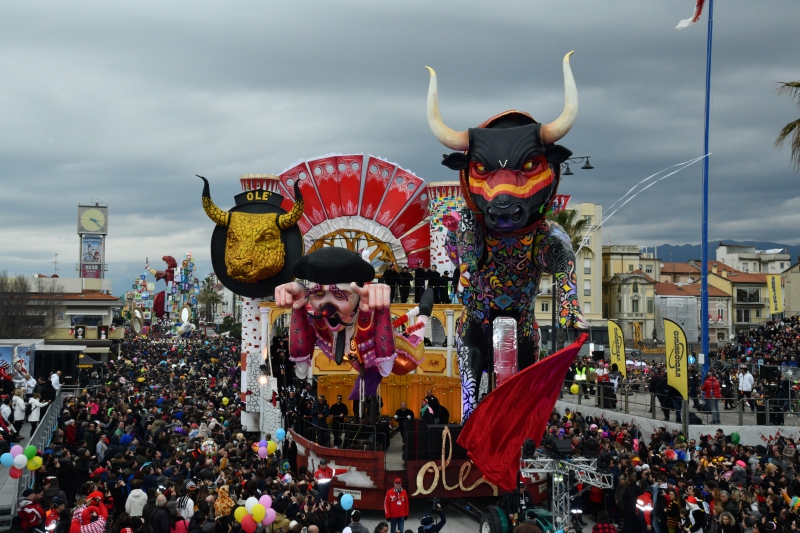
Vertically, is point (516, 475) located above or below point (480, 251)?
below

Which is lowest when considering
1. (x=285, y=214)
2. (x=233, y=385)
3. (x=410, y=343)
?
(x=233, y=385)

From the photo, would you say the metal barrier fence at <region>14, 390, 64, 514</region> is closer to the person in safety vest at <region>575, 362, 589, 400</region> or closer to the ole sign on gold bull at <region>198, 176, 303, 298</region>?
the ole sign on gold bull at <region>198, 176, 303, 298</region>

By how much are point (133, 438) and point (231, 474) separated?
13.0ft

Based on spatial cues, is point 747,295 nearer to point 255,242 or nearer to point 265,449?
point 255,242

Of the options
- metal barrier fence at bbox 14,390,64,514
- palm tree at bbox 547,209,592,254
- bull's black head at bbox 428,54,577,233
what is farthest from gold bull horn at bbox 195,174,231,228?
palm tree at bbox 547,209,592,254

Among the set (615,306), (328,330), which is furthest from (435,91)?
(615,306)

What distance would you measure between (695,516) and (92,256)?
93.4 meters

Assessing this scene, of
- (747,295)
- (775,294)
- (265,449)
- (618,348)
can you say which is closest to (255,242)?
(265,449)

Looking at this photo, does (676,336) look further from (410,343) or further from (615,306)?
(615,306)

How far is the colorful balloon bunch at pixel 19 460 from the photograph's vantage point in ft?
37.4

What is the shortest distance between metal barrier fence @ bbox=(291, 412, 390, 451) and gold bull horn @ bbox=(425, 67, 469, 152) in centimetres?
513

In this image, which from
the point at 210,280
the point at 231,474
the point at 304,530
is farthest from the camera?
the point at 210,280

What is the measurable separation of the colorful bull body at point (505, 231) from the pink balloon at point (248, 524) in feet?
17.0

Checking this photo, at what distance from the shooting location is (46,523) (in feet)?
31.5
